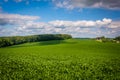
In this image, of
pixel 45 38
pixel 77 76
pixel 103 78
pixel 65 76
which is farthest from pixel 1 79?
pixel 45 38

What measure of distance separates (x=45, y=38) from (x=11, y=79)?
130814 mm

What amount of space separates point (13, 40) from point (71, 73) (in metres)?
97.8

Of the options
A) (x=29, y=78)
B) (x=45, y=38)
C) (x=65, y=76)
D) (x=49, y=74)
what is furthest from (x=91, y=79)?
(x=45, y=38)

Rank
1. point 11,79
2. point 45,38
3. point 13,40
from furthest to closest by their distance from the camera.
→ point 45,38
point 13,40
point 11,79

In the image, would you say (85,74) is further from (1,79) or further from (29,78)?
(1,79)

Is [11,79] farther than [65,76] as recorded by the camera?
No

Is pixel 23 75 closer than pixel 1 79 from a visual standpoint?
No

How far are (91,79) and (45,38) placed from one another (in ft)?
430

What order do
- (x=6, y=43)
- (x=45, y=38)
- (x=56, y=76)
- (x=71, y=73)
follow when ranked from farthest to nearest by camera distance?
(x=45, y=38)
(x=6, y=43)
(x=71, y=73)
(x=56, y=76)

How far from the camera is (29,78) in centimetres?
2039

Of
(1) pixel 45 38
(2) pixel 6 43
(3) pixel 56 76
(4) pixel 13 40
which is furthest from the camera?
(1) pixel 45 38

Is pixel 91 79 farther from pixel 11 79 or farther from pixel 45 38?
pixel 45 38

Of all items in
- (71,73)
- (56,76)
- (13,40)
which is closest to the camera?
(56,76)

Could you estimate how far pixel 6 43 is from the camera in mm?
106625
